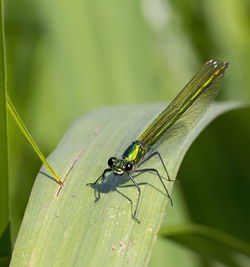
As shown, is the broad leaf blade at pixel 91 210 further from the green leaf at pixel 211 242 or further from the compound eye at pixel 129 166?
the green leaf at pixel 211 242

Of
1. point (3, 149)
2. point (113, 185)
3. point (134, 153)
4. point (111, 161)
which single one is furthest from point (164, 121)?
point (3, 149)

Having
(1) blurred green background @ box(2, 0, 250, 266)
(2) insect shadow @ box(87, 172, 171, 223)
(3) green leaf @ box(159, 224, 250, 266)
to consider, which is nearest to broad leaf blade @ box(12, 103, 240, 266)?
(2) insect shadow @ box(87, 172, 171, 223)

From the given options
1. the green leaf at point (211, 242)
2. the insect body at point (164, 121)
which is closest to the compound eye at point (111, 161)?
the insect body at point (164, 121)

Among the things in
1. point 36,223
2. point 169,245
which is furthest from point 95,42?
point 36,223

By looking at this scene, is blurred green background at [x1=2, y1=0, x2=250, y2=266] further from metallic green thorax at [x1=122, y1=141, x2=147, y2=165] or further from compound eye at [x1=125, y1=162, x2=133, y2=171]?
compound eye at [x1=125, y1=162, x2=133, y2=171]

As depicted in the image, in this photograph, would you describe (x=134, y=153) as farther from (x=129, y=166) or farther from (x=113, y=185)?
(x=113, y=185)

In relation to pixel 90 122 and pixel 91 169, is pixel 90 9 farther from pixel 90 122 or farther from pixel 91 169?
pixel 91 169
